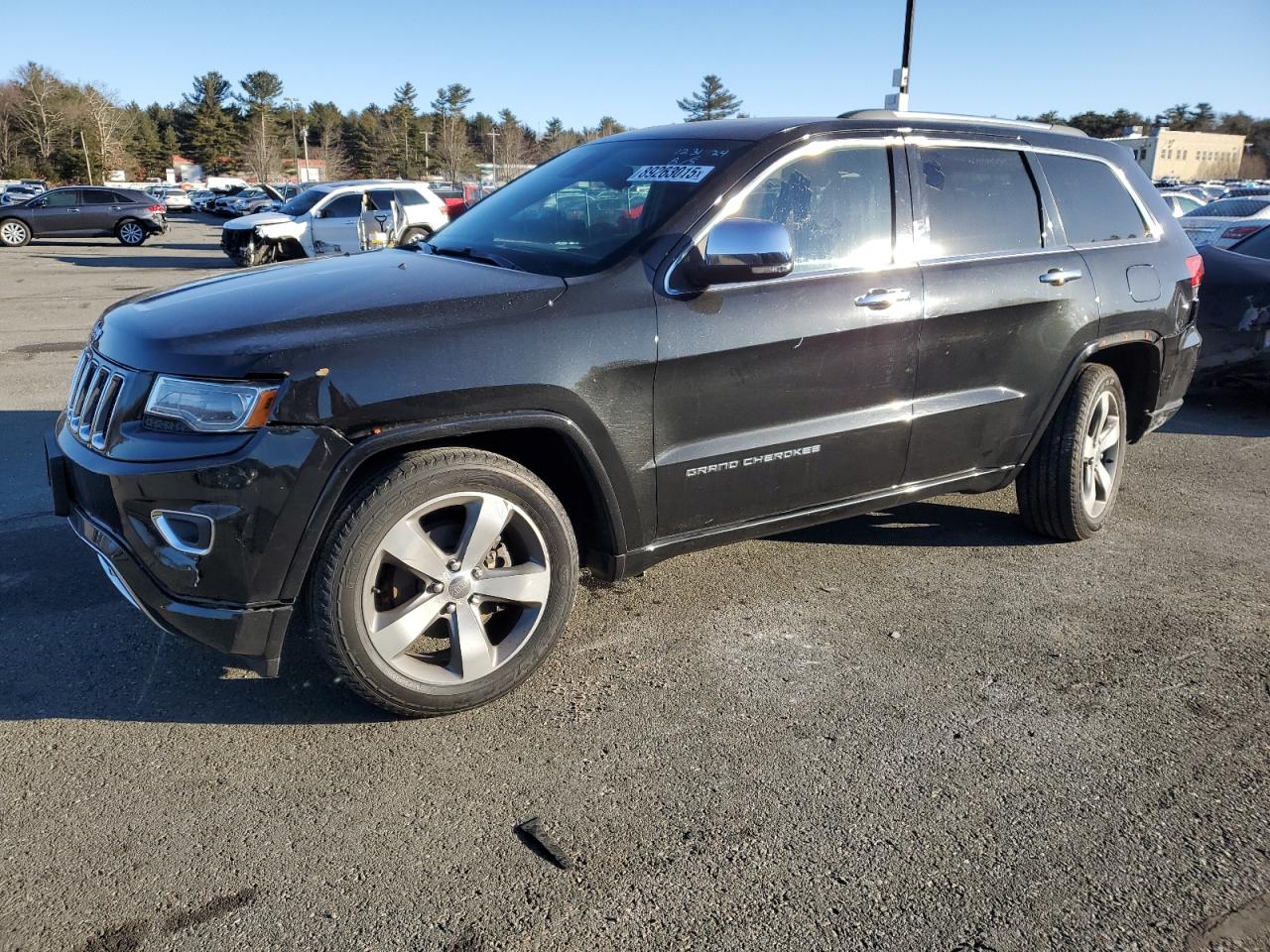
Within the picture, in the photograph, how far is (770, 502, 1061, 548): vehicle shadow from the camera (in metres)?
4.72

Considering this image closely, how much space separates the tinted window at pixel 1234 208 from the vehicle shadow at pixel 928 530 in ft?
45.2

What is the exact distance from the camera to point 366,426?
2777 mm

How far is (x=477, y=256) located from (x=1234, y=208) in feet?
57.1

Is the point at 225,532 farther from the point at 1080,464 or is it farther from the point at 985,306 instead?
the point at 1080,464

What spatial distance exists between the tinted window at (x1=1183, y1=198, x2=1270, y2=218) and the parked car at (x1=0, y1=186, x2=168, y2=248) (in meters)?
25.2

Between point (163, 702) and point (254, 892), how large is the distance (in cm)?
107

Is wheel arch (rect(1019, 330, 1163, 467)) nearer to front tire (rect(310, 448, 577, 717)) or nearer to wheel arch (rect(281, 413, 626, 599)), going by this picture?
wheel arch (rect(281, 413, 626, 599))

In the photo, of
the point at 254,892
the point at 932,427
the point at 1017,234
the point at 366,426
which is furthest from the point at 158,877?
the point at 1017,234

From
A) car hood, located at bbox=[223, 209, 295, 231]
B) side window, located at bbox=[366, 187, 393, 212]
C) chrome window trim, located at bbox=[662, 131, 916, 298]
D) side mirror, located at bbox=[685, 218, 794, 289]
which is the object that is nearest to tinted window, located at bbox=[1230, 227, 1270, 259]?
chrome window trim, located at bbox=[662, 131, 916, 298]

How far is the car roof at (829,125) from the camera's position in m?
3.71

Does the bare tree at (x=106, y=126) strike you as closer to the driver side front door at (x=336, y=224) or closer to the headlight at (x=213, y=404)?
the driver side front door at (x=336, y=224)

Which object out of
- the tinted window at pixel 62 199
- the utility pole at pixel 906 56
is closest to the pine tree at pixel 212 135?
the tinted window at pixel 62 199

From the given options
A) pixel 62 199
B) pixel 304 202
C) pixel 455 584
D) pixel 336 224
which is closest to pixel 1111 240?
pixel 455 584

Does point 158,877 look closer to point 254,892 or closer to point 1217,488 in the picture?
point 254,892
